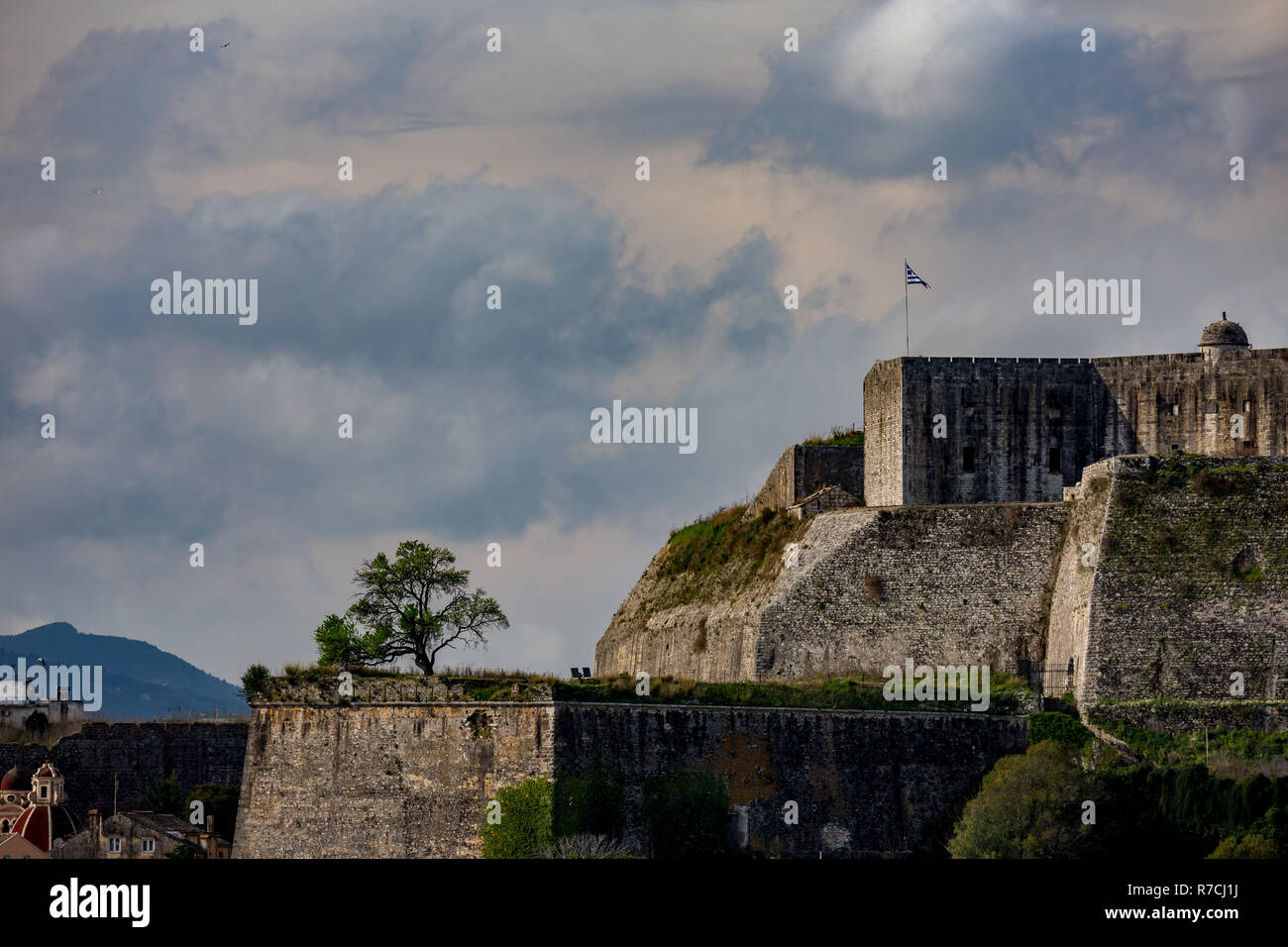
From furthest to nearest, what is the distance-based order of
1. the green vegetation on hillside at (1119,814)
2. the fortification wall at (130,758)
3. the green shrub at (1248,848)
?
the fortification wall at (130,758) → the green vegetation on hillside at (1119,814) → the green shrub at (1248,848)

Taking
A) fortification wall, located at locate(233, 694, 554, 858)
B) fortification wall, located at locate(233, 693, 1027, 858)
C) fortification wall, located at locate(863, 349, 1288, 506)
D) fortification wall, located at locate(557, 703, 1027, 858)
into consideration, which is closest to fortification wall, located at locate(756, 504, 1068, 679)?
fortification wall, located at locate(863, 349, 1288, 506)

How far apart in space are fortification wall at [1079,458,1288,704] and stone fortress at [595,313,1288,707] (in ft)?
0.17

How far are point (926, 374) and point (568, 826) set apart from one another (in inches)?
880

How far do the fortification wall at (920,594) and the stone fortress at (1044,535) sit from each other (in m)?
0.05

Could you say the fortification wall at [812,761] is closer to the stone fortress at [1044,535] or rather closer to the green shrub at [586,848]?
the green shrub at [586,848]

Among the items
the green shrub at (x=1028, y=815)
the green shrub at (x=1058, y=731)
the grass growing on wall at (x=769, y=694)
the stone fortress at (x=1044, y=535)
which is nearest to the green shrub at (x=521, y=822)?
the grass growing on wall at (x=769, y=694)

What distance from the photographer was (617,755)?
59531 millimetres

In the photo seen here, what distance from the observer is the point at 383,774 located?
196 ft

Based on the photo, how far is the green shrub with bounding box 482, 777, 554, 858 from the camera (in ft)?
189

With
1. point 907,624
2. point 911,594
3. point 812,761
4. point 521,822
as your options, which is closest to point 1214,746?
point 907,624

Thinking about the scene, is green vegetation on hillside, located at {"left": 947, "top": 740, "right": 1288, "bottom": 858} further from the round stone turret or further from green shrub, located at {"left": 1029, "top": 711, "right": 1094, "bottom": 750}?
the round stone turret

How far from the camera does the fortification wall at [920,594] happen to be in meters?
70.1
